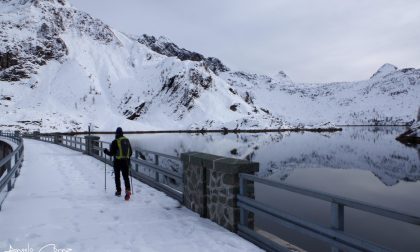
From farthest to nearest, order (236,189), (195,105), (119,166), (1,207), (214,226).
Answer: (195,105), (119,166), (1,207), (214,226), (236,189)

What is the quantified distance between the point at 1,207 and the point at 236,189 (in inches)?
264

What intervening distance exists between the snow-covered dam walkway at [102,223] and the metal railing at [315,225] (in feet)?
1.22

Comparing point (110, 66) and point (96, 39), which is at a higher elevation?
point (96, 39)

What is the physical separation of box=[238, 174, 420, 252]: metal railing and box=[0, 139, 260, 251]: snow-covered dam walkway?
0.37 metres

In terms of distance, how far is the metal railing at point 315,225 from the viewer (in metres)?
4.69

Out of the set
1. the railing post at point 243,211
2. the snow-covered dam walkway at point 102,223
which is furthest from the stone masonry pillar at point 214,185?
the snow-covered dam walkway at point 102,223

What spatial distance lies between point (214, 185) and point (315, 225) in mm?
3192

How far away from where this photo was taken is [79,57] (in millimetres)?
170750

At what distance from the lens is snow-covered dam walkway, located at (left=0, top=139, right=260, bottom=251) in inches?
274

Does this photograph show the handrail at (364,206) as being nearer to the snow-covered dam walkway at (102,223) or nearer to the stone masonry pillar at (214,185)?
the stone masonry pillar at (214,185)

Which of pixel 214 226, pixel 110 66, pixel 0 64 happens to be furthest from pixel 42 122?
pixel 214 226

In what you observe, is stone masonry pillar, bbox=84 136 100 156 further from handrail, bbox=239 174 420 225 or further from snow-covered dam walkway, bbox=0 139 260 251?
handrail, bbox=239 174 420 225

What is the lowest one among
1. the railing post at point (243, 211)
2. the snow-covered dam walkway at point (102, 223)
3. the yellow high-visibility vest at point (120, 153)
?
the snow-covered dam walkway at point (102, 223)

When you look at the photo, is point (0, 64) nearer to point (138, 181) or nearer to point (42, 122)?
point (42, 122)
